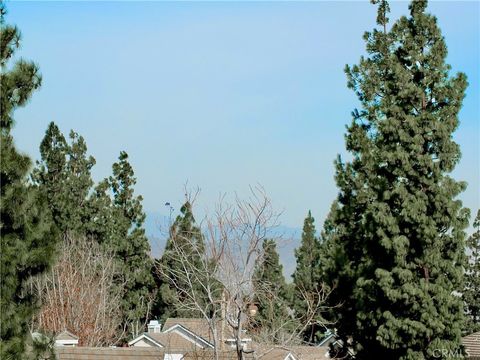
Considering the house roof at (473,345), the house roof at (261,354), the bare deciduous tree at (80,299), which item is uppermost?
the bare deciduous tree at (80,299)

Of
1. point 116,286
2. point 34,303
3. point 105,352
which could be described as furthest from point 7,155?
point 116,286

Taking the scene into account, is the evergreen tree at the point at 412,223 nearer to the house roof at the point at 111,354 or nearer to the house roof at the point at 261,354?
the house roof at the point at 261,354

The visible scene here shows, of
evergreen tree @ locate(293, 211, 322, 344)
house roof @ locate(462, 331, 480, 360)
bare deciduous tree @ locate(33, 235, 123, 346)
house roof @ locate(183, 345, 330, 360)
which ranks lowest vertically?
house roof @ locate(183, 345, 330, 360)

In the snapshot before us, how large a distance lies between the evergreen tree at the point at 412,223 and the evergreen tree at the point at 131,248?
18152 millimetres

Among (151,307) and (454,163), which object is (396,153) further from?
(151,307)

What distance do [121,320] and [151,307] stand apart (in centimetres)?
364

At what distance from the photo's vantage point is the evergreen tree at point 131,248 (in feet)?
119

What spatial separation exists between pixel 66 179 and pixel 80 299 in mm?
6244

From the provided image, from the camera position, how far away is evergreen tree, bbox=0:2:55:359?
29.6 feet

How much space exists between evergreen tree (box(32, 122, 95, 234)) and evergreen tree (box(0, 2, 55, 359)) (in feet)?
83.2

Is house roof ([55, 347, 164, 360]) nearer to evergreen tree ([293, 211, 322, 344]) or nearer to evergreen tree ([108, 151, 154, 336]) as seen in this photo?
evergreen tree ([108, 151, 154, 336])

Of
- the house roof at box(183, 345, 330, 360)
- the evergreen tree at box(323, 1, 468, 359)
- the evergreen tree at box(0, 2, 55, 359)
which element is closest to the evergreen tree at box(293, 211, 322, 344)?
the house roof at box(183, 345, 330, 360)

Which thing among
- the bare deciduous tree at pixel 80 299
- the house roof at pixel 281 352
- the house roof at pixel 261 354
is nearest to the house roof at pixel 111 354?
the house roof at pixel 261 354

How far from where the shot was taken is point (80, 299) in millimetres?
31266
